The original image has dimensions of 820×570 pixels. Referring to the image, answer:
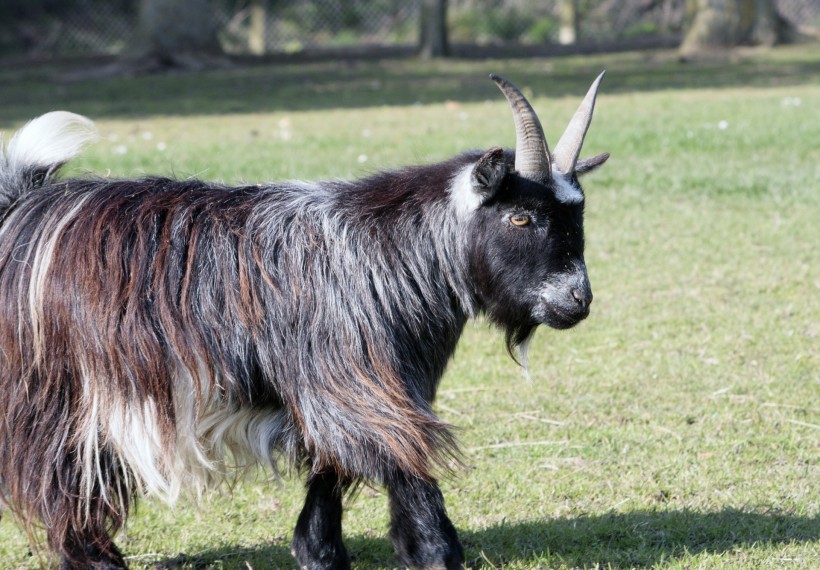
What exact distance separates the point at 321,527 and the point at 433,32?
2025cm

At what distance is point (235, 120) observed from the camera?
49.4 ft

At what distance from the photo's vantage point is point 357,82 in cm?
1989

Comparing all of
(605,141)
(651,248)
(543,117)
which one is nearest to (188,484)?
(651,248)

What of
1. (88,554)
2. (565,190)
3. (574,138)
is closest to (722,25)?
(574,138)

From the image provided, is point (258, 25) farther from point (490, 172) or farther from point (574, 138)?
point (490, 172)

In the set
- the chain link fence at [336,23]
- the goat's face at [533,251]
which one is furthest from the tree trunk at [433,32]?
the goat's face at [533,251]

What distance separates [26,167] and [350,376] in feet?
4.79

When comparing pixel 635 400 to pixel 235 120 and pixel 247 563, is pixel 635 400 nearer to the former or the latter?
pixel 247 563

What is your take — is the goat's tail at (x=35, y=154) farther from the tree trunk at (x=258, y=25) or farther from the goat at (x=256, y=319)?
the tree trunk at (x=258, y=25)

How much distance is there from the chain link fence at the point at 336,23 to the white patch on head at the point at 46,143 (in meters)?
21.5

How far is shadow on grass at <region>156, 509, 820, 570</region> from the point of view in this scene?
13.8ft

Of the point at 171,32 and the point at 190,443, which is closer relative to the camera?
the point at 190,443

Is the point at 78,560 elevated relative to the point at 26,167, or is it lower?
lower

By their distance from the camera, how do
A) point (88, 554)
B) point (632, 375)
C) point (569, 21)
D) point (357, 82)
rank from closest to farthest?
1. point (88, 554)
2. point (632, 375)
3. point (357, 82)
4. point (569, 21)
